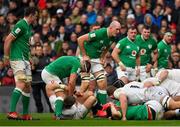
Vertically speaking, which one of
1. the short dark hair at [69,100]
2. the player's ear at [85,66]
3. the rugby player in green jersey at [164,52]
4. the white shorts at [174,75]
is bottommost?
the short dark hair at [69,100]

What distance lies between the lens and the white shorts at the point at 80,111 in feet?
63.4

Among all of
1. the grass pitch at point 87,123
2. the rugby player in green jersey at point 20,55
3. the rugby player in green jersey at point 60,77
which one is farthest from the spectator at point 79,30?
the grass pitch at point 87,123

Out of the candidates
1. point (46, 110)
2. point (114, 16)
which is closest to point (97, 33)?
point (46, 110)

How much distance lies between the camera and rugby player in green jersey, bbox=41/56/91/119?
18.9 metres

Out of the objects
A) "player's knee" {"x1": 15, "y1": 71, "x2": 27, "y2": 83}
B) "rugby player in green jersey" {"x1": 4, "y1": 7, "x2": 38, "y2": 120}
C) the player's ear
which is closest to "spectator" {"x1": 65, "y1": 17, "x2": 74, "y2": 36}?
the player's ear

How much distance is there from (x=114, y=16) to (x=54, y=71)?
8971mm

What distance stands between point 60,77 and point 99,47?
212cm

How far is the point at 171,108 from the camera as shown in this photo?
1878cm

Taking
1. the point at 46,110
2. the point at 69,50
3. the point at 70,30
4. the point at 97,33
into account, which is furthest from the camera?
the point at 70,30

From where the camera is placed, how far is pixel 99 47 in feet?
70.5

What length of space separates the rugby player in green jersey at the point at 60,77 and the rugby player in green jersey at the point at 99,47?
1.36m

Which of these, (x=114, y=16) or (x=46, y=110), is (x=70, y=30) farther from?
(x=46, y=110)

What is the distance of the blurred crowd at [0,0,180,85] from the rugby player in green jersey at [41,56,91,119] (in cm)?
619

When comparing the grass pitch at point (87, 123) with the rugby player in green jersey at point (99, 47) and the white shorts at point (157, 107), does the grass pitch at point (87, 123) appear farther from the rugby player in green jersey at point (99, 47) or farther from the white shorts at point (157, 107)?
the rugby player in green jersey at point (99, 47)
